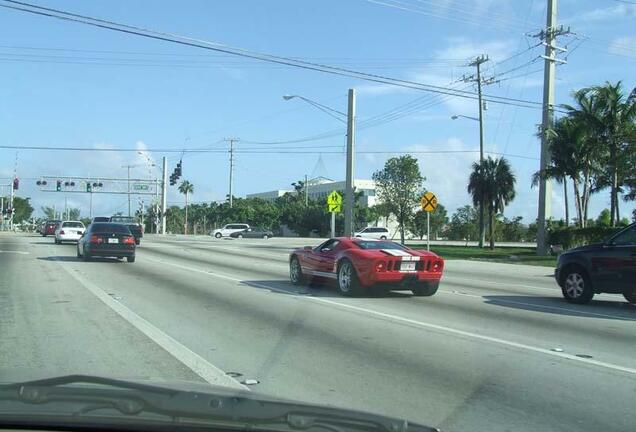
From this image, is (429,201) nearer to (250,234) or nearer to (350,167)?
(350,167)

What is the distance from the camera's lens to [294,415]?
134 inches

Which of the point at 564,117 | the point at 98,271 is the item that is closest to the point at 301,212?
the point at 564,117

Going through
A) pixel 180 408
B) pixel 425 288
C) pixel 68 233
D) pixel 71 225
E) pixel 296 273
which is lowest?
pixel 425 288

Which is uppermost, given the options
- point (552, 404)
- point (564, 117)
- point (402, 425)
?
point (564, 117)

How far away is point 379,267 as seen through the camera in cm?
1395

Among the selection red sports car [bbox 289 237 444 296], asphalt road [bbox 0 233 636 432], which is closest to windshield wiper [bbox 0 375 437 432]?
asphalt road [bbox 0 233 636 432]

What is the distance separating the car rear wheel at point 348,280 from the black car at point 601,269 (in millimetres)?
4306

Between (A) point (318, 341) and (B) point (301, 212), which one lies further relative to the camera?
(B) point (301, 212)

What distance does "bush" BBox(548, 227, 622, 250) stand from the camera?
117 ft

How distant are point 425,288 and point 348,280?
5.64 feet

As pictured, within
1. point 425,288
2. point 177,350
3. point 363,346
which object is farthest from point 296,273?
point 177,350

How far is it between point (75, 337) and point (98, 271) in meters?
11.8

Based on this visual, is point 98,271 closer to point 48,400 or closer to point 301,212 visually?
point 48,400

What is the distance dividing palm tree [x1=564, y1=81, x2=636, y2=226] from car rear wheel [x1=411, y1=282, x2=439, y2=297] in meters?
25.2
